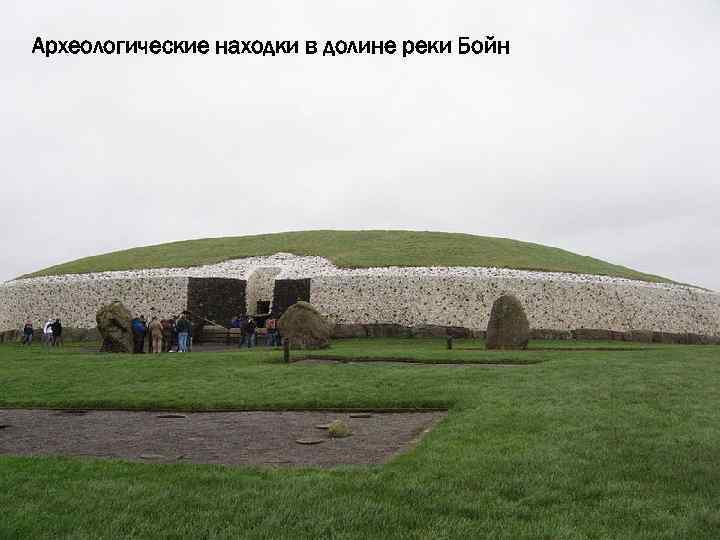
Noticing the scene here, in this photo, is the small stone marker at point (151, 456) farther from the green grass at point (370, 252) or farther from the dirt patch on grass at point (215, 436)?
the green grass at point (370, 252)

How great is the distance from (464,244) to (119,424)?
3115 cm

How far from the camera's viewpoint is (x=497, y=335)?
2097cm

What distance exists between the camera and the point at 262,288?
1335 inches

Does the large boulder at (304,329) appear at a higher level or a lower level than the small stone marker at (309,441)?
higher

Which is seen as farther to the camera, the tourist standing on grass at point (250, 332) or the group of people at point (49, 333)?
the group of people at point (49, 333)

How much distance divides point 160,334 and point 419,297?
38.5 ft

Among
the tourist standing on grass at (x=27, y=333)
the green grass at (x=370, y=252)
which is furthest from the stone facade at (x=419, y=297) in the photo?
the green grass at (x=370, y=252)

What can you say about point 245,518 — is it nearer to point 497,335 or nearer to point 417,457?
point 417,457

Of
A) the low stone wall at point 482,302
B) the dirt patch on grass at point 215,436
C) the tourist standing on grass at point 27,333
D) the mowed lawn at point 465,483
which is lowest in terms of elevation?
the dirt patch on grass at point 215,436

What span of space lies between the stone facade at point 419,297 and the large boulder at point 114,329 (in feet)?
30.1

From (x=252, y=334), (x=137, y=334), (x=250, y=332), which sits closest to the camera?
(x=137, y=334)

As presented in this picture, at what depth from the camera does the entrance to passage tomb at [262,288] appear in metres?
33.2

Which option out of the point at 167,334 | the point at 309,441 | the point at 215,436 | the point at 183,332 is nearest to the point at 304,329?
the point at 183,332

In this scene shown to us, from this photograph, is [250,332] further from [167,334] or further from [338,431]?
[338,431]
